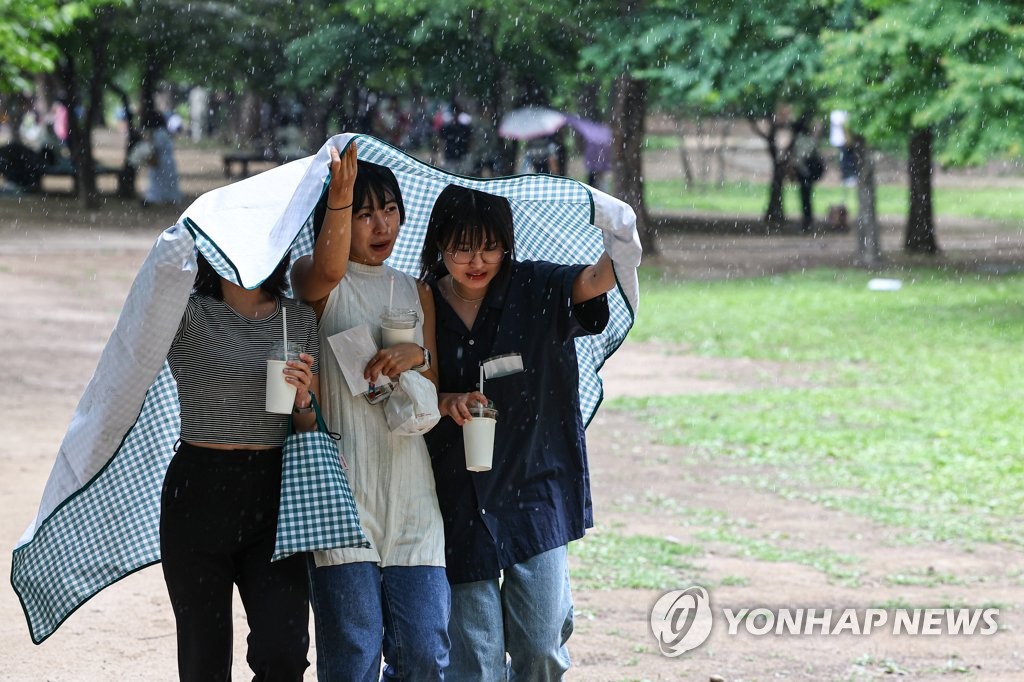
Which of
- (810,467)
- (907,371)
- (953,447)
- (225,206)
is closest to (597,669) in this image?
(225,206)

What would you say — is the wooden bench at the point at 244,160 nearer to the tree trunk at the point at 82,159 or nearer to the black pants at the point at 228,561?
the tree trunk at the point at 82,159

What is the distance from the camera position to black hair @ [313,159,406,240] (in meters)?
3.55

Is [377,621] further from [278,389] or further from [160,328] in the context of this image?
[160,328]

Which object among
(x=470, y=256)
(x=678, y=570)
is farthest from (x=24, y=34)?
(x=470, y=256)

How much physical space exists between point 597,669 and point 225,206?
95.1 inches

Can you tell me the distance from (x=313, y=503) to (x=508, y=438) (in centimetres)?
59

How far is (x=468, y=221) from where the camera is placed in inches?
144

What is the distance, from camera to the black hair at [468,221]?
3645 mm

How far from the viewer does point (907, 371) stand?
11.8 m

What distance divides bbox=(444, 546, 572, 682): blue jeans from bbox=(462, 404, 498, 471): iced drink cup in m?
0.33

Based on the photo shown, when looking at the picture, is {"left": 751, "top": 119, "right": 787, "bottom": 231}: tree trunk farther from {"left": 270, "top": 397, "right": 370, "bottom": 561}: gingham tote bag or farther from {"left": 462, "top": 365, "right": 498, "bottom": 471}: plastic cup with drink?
{"left": 270, "top": 397, "right": 370, "bottom": 561}: gingham tote bag

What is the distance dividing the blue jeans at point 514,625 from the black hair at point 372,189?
0.96 m

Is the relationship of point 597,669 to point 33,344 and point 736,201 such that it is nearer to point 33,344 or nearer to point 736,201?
point 33,344

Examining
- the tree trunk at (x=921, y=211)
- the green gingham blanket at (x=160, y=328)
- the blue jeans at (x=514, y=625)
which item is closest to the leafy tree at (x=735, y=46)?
the tree trunk at (x=921, y=211)
